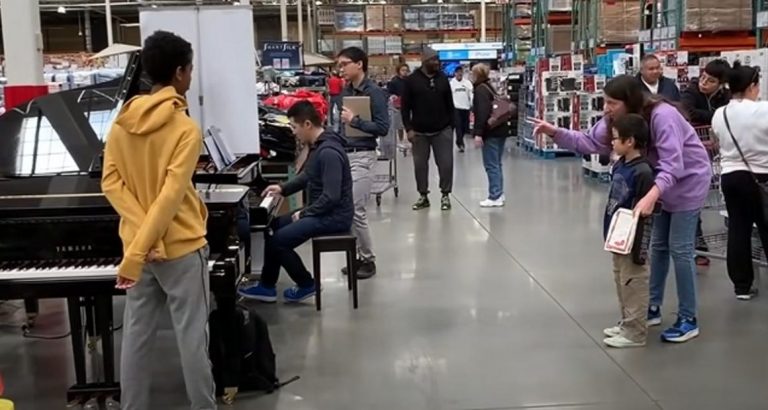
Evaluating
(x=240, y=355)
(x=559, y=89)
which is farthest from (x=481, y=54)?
(x=240, y=355)

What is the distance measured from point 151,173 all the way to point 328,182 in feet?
7.51

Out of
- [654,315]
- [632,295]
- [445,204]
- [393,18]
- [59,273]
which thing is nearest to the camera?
[59,273]

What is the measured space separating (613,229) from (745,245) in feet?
4.95

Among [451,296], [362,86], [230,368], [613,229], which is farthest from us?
[362,86]

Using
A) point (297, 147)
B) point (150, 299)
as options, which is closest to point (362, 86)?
point (297, 147)

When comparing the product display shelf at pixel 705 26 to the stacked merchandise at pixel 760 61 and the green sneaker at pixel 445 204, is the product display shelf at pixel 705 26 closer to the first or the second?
the stacked merchandise at pixel 760 61

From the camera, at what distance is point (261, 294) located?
18.0 ft

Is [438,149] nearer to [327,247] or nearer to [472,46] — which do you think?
[327,247]

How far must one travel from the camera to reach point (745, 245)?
17.3ft

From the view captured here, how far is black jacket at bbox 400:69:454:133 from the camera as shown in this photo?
8.38m

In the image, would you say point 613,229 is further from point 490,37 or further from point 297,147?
point 490,37

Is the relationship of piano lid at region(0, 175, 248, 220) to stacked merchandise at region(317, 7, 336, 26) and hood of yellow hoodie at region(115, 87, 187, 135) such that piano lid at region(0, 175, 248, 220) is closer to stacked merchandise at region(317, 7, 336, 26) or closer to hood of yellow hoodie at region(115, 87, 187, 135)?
hood of yellow hoodie at region(115, 87, 187, 135)

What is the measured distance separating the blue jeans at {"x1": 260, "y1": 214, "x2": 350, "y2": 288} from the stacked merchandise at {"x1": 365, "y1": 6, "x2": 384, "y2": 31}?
19287mm

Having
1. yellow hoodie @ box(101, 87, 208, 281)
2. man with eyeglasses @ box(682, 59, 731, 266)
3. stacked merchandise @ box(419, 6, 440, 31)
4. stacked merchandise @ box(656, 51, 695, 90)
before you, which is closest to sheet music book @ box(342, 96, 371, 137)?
man with eyeglasses @ box(682, 59, 731, 266)
